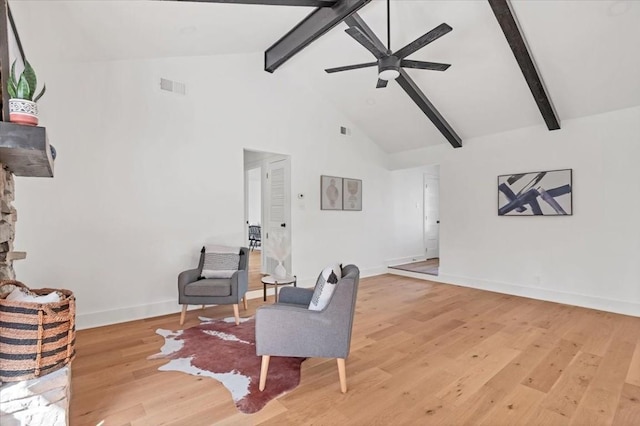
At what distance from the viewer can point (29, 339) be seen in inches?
61.7

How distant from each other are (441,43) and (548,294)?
3.87 meters

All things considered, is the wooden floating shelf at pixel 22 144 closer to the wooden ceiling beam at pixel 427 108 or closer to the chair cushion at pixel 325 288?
the chair cushion at pixel 325 288

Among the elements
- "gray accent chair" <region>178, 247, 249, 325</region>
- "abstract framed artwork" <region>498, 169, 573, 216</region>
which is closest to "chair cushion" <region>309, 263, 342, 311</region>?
"gray accent chair" <region>178, 247, 249, 325</region>

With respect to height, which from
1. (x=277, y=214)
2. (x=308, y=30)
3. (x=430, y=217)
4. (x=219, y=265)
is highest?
(x=308, y=30)

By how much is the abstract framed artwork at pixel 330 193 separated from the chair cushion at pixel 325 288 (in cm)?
325

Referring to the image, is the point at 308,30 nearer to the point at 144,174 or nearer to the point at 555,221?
the point at 144,174

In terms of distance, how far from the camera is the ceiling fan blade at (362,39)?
9.25 ft

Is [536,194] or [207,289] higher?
[536,194]

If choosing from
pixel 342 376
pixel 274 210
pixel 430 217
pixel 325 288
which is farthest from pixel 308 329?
pixel 430 217

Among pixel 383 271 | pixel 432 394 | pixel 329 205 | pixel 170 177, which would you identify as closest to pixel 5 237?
pixel 170 177

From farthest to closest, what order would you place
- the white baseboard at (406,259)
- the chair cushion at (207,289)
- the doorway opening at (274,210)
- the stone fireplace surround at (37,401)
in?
the white baseboard at (406,259) < the doorway opening at (274,210) < the chair cushion at (207,289) < the stone fireplace surround at (37,401)

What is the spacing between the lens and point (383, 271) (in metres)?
6.58

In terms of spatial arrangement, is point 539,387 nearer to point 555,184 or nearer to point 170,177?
point 555,184

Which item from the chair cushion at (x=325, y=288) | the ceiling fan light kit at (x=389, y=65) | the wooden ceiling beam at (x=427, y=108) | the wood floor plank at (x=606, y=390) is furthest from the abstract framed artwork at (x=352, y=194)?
the wood floor plank at (x=606, y=390)
